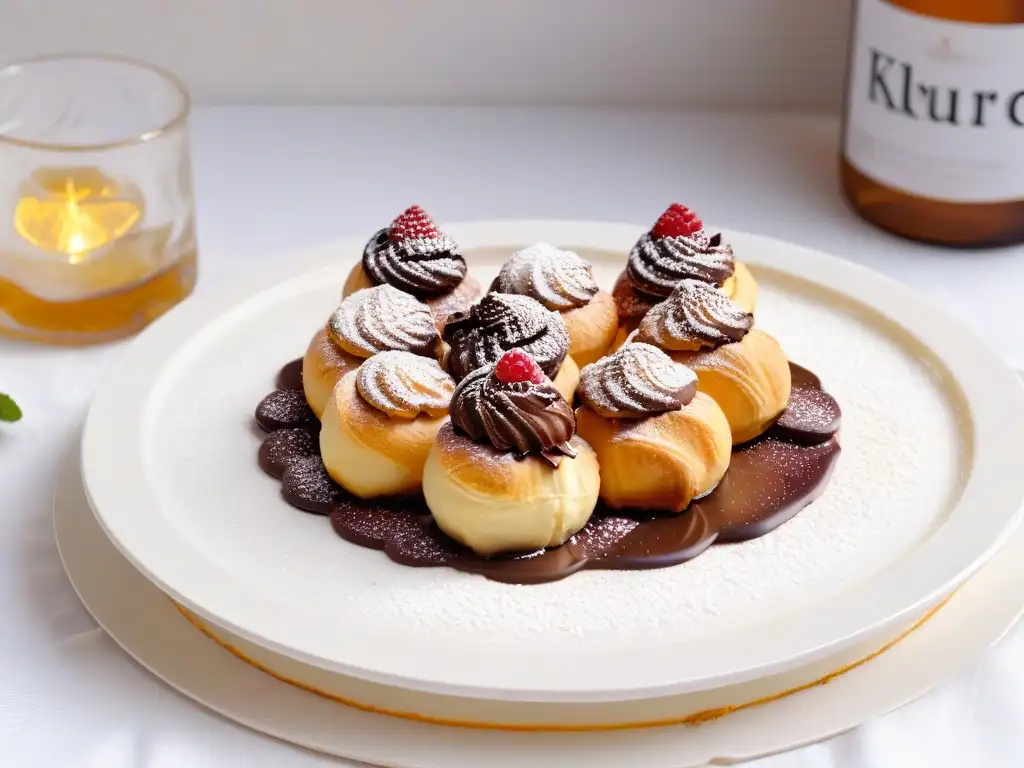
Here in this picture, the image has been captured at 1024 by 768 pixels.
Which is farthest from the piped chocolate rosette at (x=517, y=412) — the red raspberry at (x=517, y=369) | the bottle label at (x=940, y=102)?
the bottle label at (x=940, y=102)

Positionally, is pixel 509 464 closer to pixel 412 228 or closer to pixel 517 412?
pixel 517 412

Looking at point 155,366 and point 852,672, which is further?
point 155,366

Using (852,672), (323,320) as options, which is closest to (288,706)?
(852,672)

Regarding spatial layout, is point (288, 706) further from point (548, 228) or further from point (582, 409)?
point (548, 228)

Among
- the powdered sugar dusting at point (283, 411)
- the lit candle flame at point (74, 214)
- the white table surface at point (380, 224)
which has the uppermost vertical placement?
the lit candle flame at point (74, 214)

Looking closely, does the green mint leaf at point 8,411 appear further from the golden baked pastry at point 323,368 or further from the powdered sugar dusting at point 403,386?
the powdered sugar dusting at point 403,386

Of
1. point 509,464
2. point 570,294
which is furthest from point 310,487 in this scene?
point 570,294
